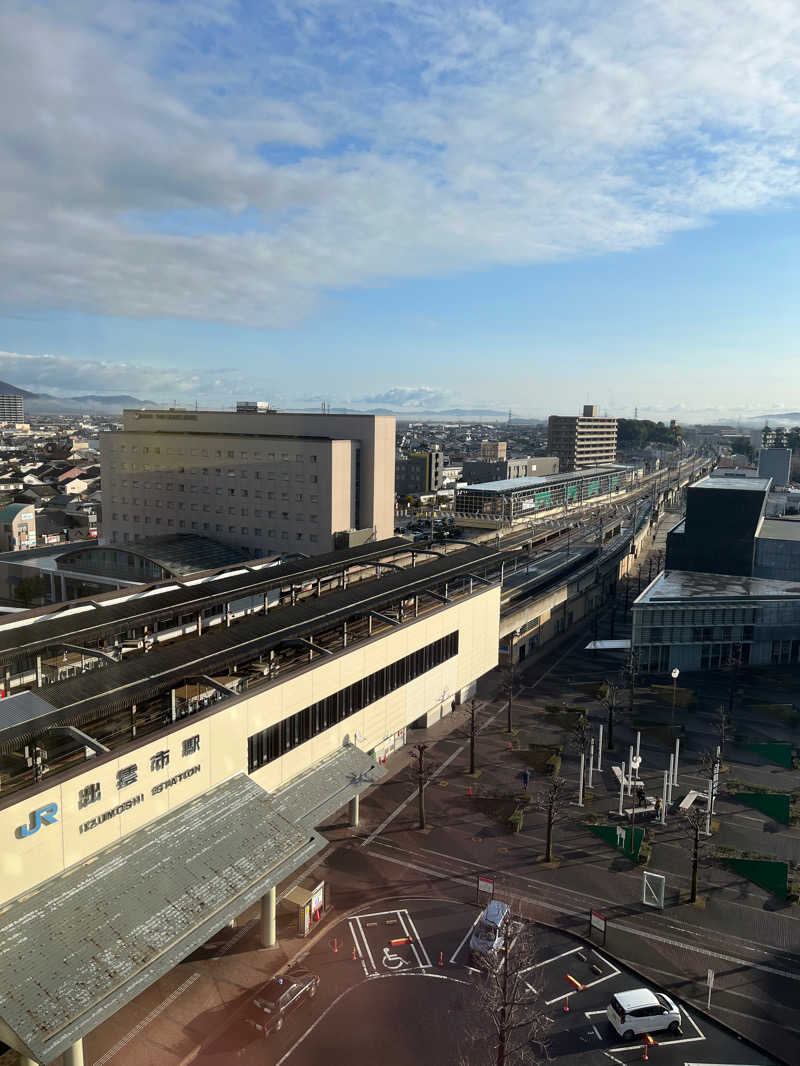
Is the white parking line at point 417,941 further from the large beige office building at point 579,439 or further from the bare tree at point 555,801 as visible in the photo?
the large beige office building at point 579,439

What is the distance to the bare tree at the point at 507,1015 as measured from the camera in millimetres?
16875

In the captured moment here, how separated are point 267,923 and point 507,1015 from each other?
296 inches

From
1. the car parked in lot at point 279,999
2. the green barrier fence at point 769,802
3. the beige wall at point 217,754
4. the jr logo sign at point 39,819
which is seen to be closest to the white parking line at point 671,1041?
the car parked in lot at point 279,999

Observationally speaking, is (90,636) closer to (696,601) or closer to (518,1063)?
(518,1063)

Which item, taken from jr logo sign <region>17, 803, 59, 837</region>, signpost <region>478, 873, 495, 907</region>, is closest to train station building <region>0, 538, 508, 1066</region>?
jr logo sign <region>17, 803, 59, 837</region>

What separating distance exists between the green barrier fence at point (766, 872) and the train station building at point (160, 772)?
13740 millimetres

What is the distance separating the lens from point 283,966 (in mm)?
19875

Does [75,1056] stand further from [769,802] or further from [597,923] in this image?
[769,802]

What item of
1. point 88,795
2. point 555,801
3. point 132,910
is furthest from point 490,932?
point 88,795

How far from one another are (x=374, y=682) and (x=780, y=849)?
17.2m

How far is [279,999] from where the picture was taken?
18094 mm

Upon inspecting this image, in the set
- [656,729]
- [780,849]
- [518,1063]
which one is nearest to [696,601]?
[656,729]

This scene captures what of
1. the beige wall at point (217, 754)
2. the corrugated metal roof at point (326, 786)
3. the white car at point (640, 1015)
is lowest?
the white car at point (640, 1015)

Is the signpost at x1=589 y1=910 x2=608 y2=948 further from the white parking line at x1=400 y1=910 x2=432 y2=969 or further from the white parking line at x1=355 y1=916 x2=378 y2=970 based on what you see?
the white parking line at x1=355 y1=916 x2=378 y2=970
